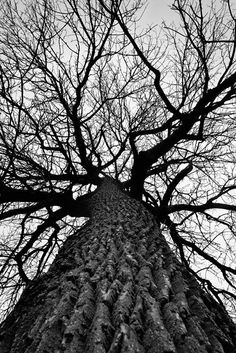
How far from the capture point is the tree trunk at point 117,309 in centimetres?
102

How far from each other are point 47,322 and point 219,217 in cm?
464

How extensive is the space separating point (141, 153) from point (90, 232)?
2151 mm

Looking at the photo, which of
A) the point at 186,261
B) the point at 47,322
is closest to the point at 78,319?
the point at 47,322

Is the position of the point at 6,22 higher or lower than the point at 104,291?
higher

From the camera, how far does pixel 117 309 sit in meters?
1.19

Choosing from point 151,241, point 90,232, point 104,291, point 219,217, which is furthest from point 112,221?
point 219,217

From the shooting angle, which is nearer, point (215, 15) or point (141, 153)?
point (215, 15)

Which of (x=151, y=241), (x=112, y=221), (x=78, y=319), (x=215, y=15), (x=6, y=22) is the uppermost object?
(x=215, y=15)

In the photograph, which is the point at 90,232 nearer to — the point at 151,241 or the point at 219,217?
the point at 151,241

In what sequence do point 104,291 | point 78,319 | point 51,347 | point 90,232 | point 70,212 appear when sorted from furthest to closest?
point 70,212
point 90,232
point 104,291
point 78,319
point 51,347

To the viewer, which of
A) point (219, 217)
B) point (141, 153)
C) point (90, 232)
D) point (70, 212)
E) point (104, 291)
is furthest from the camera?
point (219, 217)

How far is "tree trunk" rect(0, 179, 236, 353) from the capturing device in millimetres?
1023

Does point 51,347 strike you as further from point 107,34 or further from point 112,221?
point 107,34

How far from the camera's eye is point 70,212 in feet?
16.2
